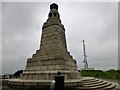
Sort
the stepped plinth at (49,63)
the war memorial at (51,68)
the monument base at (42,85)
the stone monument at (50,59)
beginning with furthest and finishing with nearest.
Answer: the stone monument at (50,59) → the stepped plinth at (49,63) → the war memorial at (51,68) → the monument base at (42,85)

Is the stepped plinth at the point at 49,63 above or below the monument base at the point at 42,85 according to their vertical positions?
above

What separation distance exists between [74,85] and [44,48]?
5.92 meters

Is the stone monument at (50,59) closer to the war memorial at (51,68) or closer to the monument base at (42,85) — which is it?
the war memorial at (51,68)

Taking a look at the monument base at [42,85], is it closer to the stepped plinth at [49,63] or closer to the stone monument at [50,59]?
the stepped plinth at [49,63]

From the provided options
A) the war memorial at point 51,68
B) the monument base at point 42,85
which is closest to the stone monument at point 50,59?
the war memorial at point 51,68

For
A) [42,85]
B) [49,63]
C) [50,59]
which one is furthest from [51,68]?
[42,85]

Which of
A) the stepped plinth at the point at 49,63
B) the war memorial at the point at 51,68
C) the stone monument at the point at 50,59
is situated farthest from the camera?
the stone monument at the point at 50,59

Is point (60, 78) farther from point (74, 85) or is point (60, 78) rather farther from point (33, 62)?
point (33, 62)

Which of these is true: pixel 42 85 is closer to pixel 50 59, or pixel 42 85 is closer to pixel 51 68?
pixel 51 68

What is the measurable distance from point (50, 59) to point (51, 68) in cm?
91

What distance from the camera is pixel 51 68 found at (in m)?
11.7

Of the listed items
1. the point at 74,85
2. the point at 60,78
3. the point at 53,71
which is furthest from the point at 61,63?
the point at 60,78

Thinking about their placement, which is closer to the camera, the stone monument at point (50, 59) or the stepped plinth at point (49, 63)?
the stepped plinth at point (49, 63)

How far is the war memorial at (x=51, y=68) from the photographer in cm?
939
